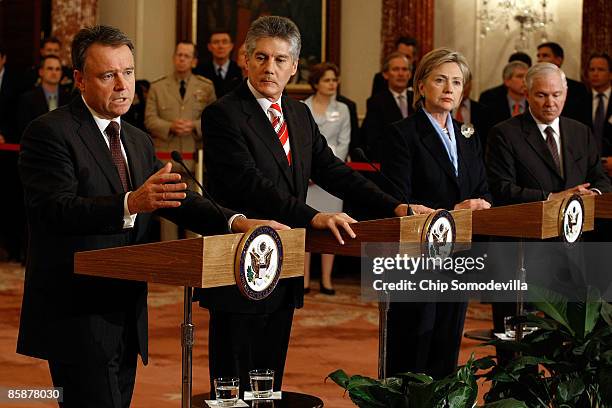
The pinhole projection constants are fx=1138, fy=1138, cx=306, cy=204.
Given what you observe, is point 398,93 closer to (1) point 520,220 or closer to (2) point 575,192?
(2) point 575,192

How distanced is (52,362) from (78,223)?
43 centimetres

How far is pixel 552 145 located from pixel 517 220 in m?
1.06

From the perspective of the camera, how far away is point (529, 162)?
17.1 ft

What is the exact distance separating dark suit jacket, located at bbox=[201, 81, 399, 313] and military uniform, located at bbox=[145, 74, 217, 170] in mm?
4858

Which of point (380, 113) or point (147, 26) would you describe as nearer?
point (380, 113)

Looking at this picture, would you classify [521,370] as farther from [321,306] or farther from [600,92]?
[600,92]

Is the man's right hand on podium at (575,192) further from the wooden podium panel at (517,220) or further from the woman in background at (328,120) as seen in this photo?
the woman in background at (328,120)

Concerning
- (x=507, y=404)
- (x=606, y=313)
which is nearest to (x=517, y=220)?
(x=606, y=313)

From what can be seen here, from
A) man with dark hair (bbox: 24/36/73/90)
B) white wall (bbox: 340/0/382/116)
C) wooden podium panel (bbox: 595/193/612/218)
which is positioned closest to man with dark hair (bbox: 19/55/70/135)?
man with dark hair (bbox: 24/36/73/90)

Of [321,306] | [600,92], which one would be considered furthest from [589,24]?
[321,306]

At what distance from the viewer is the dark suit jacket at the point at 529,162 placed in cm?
520

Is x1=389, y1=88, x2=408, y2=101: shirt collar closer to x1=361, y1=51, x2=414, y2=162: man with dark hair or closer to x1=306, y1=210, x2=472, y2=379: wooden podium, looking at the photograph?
x1=361, y1=51, x2=414, y2=162: man with dark hair

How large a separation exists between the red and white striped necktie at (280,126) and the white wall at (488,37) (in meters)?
7.32

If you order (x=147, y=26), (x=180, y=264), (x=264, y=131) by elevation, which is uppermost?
(x=147, y=26)
